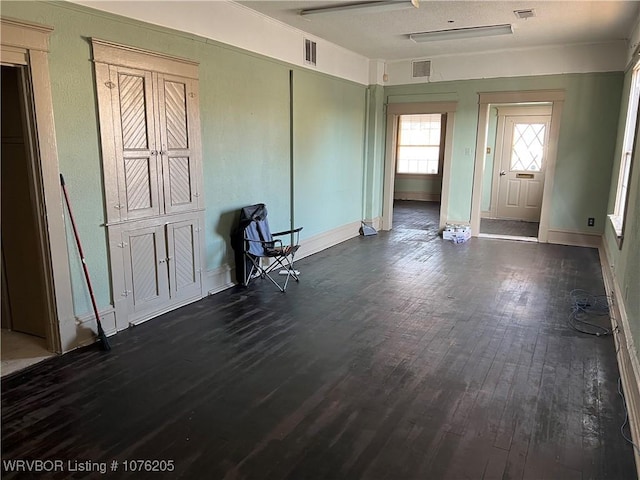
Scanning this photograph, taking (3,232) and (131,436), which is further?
Result: (3,232)

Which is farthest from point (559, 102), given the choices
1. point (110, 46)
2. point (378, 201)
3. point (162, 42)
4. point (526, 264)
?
point (110, 46)

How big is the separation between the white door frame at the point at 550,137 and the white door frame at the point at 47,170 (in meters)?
6.16

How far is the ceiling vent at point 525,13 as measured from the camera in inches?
192

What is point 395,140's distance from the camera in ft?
26.3

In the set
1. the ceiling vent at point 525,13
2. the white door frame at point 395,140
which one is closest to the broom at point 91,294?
the ceiling vent at point 525,13

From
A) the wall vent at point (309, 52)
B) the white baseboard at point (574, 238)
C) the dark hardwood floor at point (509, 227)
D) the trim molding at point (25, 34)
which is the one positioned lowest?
the dark hardwood floor at point (509, 227)

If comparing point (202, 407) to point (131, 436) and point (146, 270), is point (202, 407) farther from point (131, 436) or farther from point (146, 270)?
point (146, 270)

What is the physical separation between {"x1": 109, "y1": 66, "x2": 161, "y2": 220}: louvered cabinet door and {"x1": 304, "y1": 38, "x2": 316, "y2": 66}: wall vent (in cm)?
266

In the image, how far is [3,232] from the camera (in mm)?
3564

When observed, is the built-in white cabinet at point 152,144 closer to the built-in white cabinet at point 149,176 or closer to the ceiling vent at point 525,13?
the built-in white cabinet at point 149,176

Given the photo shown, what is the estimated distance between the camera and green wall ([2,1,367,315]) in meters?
3.22

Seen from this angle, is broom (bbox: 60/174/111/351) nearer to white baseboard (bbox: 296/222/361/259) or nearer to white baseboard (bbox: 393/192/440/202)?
white baseboard (bbox: 296/222/361/259)

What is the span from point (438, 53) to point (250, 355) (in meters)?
5.86

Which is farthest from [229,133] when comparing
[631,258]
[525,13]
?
[631,258]
